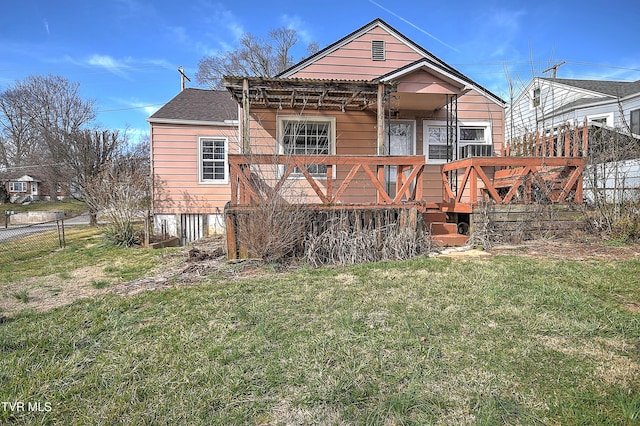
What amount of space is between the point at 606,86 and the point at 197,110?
63.8ft

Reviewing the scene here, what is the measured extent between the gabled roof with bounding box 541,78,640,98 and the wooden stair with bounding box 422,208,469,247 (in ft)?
40.7

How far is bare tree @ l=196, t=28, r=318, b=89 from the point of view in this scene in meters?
25.9

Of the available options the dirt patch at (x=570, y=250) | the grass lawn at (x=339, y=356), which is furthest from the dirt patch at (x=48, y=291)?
the dirt patch at (x=570, y=250)

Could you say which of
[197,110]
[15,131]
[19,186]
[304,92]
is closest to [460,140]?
[304,92]

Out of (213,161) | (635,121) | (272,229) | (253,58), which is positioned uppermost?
(253,58)

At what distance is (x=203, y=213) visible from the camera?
10055mm

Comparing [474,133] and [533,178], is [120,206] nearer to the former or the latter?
[533,178]

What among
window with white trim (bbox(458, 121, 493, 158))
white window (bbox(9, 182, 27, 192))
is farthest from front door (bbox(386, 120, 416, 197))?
white window (bbox(9, 182, 27, 192))

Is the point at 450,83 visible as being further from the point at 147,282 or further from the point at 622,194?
the point at 147,282

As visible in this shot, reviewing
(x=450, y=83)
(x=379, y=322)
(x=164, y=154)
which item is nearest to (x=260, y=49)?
(x=164, y=154)

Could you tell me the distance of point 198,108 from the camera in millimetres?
10930

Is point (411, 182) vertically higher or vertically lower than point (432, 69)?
lower

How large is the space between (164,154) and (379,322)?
930 cm

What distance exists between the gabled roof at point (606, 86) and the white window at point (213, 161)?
1589 cm
